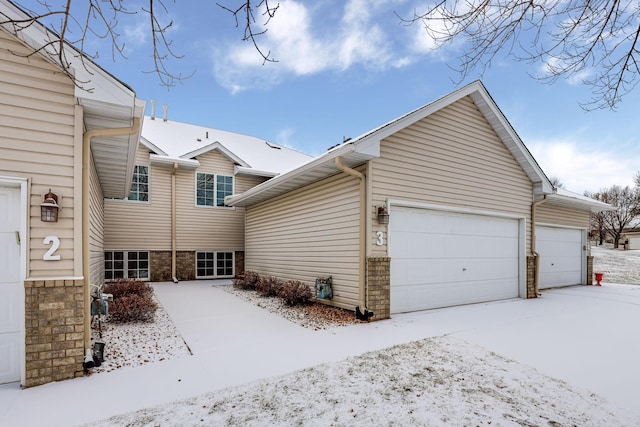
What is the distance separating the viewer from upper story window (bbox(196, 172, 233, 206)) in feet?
42.3

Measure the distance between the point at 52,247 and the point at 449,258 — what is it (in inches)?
285

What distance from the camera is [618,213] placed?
3509 cm

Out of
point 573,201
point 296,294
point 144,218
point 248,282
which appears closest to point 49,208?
point 296,294

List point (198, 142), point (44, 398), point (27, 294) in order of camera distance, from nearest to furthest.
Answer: point (44, 398)
point (27, 294)
point (198, 142)

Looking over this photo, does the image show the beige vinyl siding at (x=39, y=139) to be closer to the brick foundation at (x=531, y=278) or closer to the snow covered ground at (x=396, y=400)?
the snow covered ground at (x=396, y=400)

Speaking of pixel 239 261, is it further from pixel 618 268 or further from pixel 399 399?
pixel 618 268

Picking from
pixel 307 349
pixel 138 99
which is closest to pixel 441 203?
pixel 307 349

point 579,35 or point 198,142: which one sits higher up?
point 198,142

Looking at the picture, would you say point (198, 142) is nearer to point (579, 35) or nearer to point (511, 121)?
point (511, 121)

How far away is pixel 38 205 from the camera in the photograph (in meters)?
3.64

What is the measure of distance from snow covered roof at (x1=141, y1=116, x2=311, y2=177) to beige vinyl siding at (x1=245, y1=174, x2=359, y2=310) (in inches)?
103

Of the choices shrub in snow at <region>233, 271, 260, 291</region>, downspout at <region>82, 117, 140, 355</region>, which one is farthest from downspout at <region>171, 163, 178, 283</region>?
downspout at <region>82, 117, 140, 355</region>

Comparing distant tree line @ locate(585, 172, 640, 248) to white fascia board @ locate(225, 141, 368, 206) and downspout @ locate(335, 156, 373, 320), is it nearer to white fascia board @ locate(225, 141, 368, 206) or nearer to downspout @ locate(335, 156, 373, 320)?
white fascia board @ locate(225, 141, 368, 206)

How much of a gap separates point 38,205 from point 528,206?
10588 millimetres
